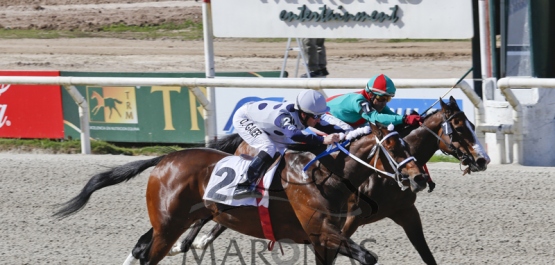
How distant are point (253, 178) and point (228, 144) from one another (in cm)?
78

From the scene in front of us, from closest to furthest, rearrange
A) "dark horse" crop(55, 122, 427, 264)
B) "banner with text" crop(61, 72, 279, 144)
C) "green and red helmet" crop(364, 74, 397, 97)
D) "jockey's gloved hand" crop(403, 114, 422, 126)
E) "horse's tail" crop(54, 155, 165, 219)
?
"dark horse" crop(55, 122, 427, 264) < "jockey's gloved hand" crop(403, 114, 422, 126) < "green and red helmet" crop(364, 74, 397, 97) < "horse's tail" crop(54, 155, 165, 219) < "banner with text" crop(61, 72, 279, 144)

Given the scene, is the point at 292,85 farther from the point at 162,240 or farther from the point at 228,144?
the point at 162,240

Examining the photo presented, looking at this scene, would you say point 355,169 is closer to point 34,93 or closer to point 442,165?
point 442,165

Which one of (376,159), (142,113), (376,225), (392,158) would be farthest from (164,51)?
(392,158)

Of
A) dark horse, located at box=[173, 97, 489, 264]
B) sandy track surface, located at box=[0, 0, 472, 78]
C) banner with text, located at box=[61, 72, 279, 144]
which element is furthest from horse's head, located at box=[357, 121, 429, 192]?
sandy track surface, located at box=[0, 0, 472, 78]

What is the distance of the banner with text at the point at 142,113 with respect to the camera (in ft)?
29.9

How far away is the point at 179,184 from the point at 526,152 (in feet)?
12.6

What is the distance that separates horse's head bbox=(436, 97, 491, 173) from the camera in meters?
5.13

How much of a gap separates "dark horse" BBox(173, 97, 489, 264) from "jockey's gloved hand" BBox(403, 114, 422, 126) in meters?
0.03

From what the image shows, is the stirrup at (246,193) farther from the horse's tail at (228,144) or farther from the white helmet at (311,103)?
the horse's tail at (228,144)

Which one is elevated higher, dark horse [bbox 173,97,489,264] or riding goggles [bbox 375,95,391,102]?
riding goggles [bbox 375,95,391,102]

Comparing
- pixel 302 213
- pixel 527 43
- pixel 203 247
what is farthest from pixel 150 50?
pixel 302 213

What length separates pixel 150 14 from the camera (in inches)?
695

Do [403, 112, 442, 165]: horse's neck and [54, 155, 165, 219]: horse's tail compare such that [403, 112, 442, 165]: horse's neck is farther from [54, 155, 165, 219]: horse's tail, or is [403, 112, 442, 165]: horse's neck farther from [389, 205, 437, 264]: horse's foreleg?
[54, 155, 165, 219]: horse's tail
